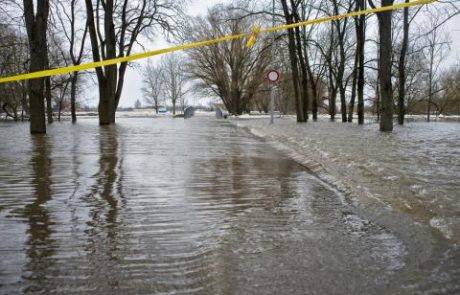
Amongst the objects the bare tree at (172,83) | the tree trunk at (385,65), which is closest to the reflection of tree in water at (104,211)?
the tree trunk at (385,65)

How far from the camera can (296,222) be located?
11.3 ft

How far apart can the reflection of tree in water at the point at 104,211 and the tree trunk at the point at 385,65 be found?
32.0ft

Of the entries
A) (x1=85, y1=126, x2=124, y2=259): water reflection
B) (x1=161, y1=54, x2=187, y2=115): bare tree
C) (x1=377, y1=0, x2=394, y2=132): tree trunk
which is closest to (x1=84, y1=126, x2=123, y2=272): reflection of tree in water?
(x1=85, y1=126, x2=124, y2=259): water reflection

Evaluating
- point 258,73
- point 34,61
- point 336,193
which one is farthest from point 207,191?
point 258,73

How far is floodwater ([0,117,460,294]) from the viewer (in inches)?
90.8

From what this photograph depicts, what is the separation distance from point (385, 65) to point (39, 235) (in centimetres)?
1242

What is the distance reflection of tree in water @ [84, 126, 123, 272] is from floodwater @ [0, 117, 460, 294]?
0.01 m

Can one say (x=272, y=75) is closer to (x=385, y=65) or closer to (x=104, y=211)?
(x=385, y=65)

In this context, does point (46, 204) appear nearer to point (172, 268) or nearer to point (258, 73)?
point (172, 268)

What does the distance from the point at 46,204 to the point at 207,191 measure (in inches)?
59.6

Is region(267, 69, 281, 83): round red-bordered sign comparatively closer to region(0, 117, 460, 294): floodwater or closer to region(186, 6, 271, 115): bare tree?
region(0, 117, 460, 294): floodwater

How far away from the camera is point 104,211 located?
3.71 m

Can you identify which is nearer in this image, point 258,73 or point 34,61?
point 34,61

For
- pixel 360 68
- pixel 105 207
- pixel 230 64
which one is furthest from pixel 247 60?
pixel 105 207
